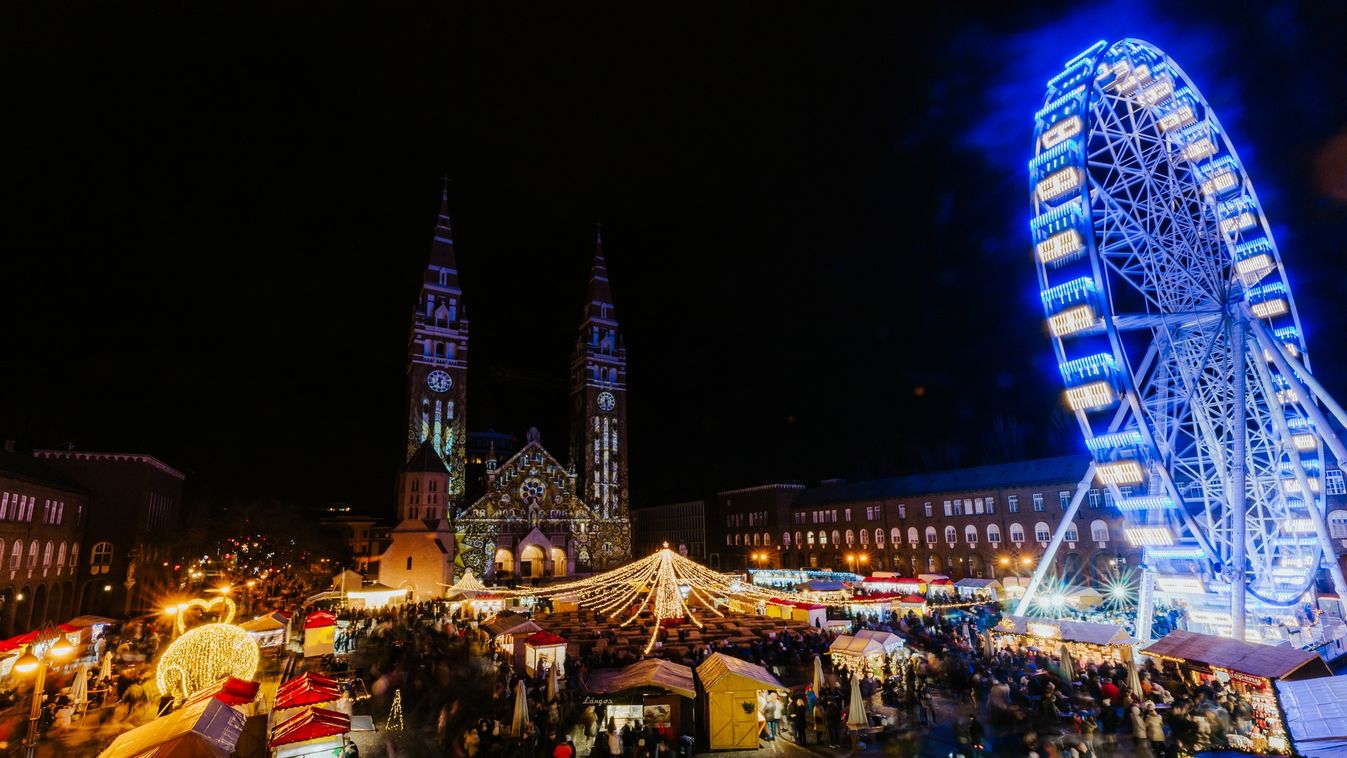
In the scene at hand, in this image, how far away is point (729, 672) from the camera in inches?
552

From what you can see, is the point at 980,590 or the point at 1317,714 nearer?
the point at 1317,714

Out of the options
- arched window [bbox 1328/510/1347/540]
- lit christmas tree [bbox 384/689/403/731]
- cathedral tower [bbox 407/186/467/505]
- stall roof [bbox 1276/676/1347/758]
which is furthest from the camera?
cathedral tower [bbox 407/186/467/505]

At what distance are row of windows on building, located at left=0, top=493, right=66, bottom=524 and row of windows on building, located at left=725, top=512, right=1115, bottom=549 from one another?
5506 cm

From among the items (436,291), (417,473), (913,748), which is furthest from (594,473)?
(913,748)

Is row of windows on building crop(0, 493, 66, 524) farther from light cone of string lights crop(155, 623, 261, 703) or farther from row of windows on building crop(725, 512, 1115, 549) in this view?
row of windows on building crop(725, 512, 1115, 549)

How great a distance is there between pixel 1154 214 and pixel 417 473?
51.7 meters

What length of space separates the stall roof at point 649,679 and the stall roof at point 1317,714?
10051 mm

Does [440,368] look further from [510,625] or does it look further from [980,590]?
[980,590]

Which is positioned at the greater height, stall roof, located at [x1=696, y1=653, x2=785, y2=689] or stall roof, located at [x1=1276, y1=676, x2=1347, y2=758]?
stall roof, located at [x1=696, y1=653, x2=785, y2=689]

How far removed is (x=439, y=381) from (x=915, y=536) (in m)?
44.3

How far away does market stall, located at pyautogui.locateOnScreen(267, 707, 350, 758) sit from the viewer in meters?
11.2

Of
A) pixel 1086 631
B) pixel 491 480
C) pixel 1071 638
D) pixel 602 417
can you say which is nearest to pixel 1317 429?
pixel 1086 631

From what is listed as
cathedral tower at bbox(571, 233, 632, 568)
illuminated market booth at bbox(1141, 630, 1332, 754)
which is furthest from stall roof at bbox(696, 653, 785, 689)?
cathedral tower at bbox(571, 233, 632, 568)

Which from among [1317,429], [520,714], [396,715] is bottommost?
[396,715]
